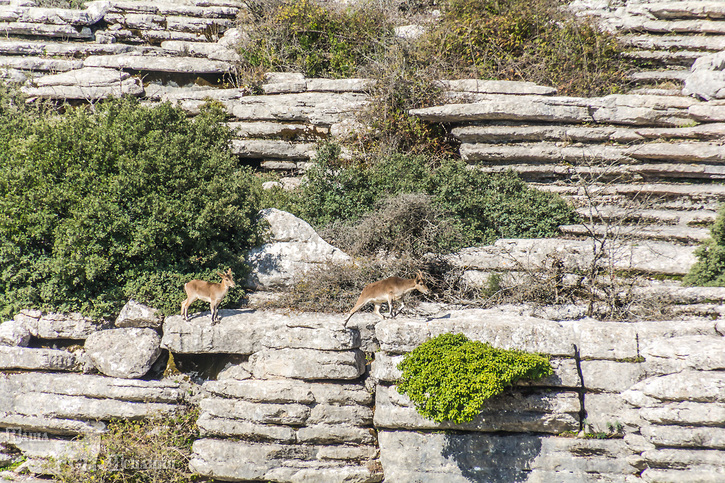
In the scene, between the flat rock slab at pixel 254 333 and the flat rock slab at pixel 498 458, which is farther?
the flat rock slab at pixel 254 333

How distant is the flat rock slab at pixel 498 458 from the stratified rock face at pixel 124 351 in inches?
185

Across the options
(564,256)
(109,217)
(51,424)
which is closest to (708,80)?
(564,256)

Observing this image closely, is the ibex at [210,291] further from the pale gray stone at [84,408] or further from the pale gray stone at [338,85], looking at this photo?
the pale gray stone at [338,85]

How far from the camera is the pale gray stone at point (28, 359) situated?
32.3 ft

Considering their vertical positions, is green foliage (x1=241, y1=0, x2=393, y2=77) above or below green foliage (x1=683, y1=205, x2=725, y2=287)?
above

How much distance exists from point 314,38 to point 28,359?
14.9 metres

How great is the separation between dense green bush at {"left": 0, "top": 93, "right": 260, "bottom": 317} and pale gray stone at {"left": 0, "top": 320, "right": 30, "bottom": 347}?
37cm

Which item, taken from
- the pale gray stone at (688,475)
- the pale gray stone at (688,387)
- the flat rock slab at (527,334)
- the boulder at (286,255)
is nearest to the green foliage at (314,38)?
the boulder at (286,255)

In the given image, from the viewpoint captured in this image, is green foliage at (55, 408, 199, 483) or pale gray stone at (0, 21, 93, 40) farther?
pale gray stone at (0, 21, 93, 40)

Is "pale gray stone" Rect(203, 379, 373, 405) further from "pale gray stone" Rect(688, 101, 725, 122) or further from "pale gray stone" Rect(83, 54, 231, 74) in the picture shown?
"pale gray stone" Rect(83, 54, 231, 74)

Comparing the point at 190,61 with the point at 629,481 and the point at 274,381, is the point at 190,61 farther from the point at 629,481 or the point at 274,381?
the point at 629,481

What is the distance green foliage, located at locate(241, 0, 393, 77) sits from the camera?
19203mm

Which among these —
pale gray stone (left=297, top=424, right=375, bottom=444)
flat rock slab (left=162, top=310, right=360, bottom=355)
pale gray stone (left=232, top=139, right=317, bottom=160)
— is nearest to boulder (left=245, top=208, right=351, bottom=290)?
flat rock slab (left=162, top=310, right=360, bottom=355)

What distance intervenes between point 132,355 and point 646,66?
18987 millimetres
